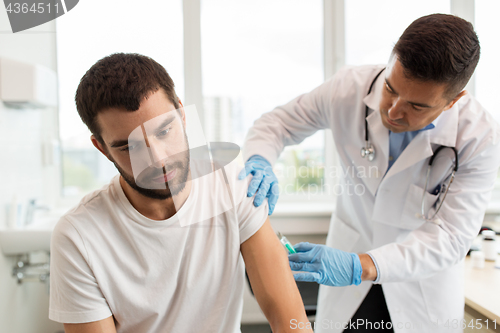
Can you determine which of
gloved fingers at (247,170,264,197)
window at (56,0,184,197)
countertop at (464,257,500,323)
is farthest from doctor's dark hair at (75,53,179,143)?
countertop at (464,257,500,323)

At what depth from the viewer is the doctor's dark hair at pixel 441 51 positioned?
92cm

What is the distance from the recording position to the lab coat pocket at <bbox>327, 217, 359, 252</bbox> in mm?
1438

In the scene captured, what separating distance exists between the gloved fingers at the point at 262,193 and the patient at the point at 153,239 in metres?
0.02

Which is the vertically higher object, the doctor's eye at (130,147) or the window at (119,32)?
the window at (119,32)

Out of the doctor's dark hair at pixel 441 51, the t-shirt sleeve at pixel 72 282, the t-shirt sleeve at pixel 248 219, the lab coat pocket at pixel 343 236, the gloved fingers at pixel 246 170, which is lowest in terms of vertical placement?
the lab coat pocket at pixel 343 236

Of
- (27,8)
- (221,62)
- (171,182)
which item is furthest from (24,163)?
(171,182)

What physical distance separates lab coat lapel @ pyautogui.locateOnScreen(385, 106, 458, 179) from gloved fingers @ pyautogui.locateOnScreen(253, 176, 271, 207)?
0.49 m

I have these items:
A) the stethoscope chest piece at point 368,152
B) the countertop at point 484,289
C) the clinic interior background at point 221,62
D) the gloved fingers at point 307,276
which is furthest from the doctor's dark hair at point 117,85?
the countertop at point 484,289

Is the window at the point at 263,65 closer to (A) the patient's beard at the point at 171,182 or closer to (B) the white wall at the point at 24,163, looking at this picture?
(B) the white wall at the point at 24,163

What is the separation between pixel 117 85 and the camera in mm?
812

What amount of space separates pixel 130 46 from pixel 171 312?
54.1 inches

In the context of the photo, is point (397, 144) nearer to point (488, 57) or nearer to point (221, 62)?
point (221, 62)

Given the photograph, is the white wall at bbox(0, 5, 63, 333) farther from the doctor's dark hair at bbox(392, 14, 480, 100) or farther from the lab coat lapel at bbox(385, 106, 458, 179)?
the lab coat lapel at bbox(385, 106, 458, 179)

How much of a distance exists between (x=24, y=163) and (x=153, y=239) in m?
1.40
